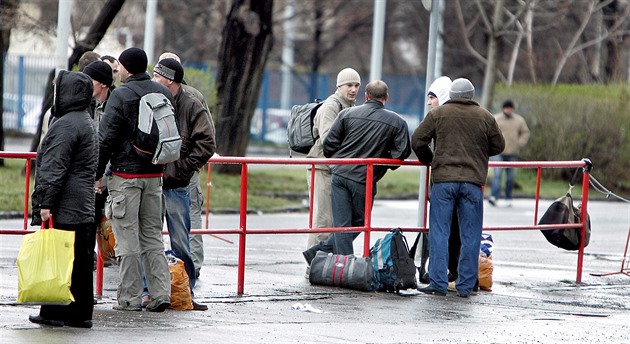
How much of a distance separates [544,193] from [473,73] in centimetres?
2223

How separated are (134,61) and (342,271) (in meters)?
2.96

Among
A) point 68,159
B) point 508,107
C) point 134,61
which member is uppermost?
point 508,107

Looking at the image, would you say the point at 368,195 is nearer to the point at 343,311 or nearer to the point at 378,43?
the point at 343,311

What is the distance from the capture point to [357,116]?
36.2 feet

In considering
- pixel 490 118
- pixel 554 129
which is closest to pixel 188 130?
pixel 490 118

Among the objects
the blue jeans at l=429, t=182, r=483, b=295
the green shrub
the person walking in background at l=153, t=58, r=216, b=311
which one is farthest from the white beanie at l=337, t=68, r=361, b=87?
the green shrub

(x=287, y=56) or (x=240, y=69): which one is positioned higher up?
(x=287, y=56)

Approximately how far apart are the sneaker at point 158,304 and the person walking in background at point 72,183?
2.42ft

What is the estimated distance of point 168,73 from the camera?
942cm

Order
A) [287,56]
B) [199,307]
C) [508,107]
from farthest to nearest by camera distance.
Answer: [287,56], [508,107], [199,307]

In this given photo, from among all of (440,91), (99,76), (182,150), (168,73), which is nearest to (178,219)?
(182,150)

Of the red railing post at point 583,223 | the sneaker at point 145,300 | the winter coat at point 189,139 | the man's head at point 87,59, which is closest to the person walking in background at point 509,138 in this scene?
the red railing post at point 583,223

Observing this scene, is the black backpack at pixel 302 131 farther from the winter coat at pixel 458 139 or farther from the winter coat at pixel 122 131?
the winter coat at pixel 122 131

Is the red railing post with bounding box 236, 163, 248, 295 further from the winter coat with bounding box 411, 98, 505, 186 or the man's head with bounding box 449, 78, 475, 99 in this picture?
the man's head with bounding box 449, 78, 475, 99
